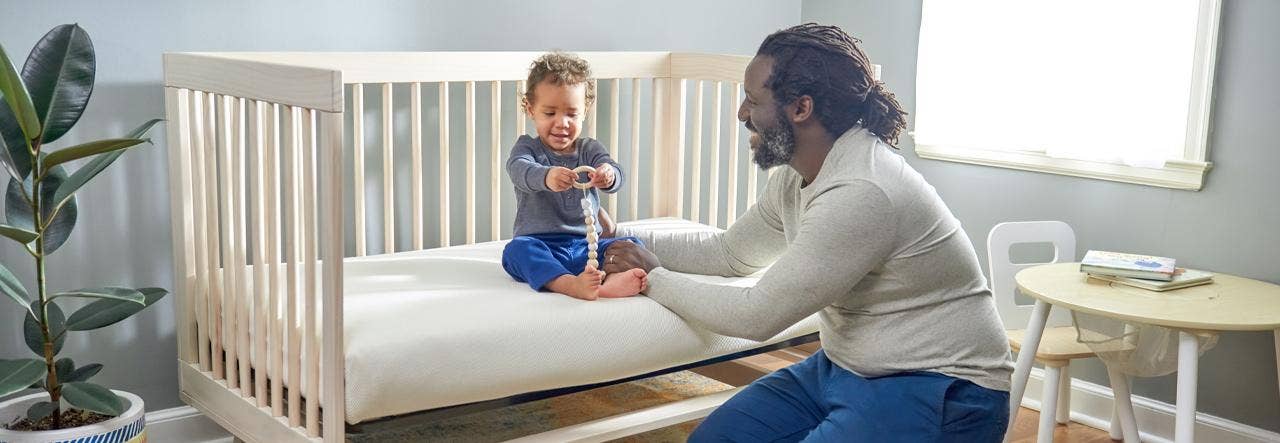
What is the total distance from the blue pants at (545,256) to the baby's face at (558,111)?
19 cm

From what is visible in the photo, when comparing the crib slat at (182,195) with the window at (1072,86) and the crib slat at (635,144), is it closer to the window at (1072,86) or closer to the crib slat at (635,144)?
the crib slat at (635,144)

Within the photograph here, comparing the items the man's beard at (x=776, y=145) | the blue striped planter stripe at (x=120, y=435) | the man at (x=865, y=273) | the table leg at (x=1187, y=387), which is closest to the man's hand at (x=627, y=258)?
the man at (x=865, y=273)

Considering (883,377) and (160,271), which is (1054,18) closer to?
(883,377)

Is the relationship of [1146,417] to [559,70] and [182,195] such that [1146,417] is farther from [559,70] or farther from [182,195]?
[182,195]

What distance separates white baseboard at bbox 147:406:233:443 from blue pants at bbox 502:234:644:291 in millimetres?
729

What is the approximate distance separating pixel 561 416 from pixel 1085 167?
1.36 m

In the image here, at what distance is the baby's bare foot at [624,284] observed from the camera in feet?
6.63

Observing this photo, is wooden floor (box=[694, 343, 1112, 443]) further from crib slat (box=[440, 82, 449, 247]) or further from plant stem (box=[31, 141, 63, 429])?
plant stem (box=[31, 141, 63, 429])

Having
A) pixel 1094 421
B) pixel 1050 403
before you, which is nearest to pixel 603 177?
pixel 1050 403

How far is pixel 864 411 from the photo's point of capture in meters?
1.72

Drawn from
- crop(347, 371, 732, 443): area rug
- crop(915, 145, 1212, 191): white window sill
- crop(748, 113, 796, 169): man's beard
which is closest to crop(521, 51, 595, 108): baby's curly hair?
crop(748, 113, 796, 169): man's beard

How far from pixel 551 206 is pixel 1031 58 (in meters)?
1.28

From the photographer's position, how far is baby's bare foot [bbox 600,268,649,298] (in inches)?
A: 79.5

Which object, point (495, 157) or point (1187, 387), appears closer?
point (1187, 387)
